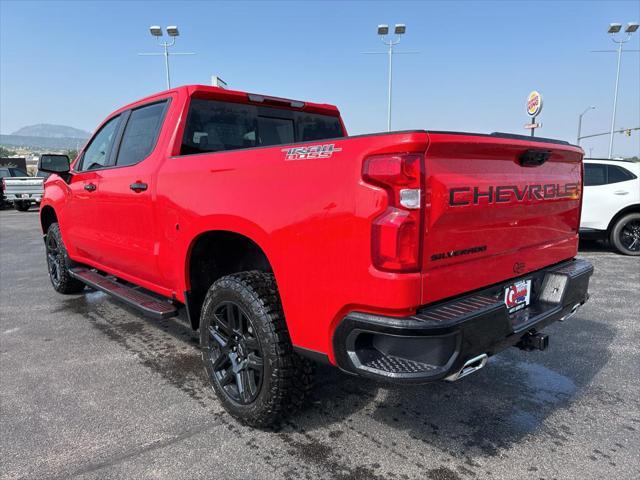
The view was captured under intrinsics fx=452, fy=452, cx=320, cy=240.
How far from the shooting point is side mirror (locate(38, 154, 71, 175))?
457cm

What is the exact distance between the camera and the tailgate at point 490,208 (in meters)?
1.92

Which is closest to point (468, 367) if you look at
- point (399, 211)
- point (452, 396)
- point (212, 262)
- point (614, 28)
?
point (399, 211)

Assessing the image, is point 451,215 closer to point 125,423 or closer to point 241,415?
point 241,415

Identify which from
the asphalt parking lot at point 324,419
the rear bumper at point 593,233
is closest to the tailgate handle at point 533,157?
the asphalt parking lot at point 324,419

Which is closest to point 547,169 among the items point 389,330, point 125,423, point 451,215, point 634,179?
point 451,215

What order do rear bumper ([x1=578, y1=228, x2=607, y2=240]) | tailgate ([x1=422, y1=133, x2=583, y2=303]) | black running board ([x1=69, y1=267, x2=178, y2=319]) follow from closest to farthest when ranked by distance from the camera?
tailgate ([x1=422, y1=133, x2=583, y2=303]) < black running board ([x1=69, y1=267, x2=178, y2=319]) < rear bumper ([x1=578, y1=228, x2=607, y2=240])

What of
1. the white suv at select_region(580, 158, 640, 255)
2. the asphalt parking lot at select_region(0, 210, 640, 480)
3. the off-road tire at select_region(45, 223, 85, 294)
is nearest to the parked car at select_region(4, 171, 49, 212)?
the off-road tire at select_region(45, 223, 85, 294)

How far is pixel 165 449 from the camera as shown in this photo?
95.7 inches

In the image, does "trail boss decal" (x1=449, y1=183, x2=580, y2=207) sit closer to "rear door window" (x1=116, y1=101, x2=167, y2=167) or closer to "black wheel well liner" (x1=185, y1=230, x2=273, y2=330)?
"black wheel well liner" (x1=185, y1=230, x2=273, y2=330)

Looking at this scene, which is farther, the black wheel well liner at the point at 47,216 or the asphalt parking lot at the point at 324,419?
the black wheel well liner at the point at 47,216

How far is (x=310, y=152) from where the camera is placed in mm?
2096

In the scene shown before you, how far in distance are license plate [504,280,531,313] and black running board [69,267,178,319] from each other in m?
2.22

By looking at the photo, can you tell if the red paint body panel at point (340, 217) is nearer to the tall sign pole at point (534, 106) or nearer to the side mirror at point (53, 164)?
the side mirror at point (53, 164)

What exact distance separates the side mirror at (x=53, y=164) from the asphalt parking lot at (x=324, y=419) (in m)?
1.65
